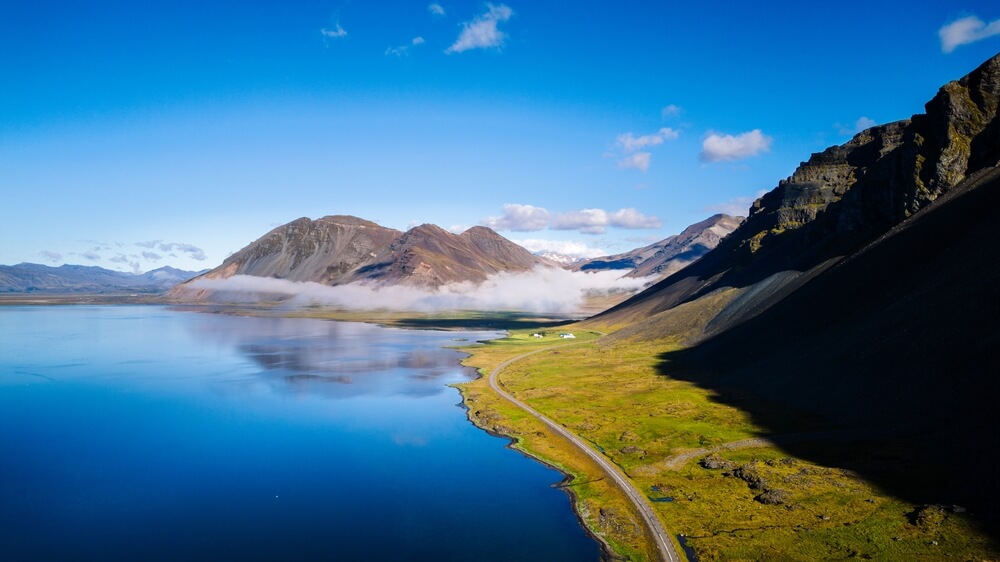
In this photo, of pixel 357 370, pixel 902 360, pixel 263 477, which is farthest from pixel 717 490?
pixel 357 370

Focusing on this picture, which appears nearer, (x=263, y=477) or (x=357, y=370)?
(x=263, y=477)

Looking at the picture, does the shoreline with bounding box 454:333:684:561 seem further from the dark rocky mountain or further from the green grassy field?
the dark rocky mountain

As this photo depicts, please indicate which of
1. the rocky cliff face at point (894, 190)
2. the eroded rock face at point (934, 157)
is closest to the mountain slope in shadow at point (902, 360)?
the rocky cliff face at point (894, 190)

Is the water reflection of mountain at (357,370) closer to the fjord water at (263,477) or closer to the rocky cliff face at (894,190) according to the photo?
the fjord water at (263,477)

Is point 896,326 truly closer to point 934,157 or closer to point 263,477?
point 934,157

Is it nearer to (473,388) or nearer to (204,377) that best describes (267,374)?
(204,377)

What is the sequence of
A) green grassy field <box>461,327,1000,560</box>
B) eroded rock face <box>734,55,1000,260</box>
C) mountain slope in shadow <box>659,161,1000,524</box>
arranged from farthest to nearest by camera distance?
eroded rock face <box>734,55,1000,260</box>, mountain slope in shadow <box>659,161,1000,524</box>, green grassy field <box>461,327,1000,560</box>

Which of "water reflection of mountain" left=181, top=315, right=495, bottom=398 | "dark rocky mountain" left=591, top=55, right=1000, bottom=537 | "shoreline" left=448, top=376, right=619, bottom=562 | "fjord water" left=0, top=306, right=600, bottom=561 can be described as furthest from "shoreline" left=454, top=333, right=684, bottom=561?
"dark rocky mountain" left=591, top=55, right=1000, bottom=537
